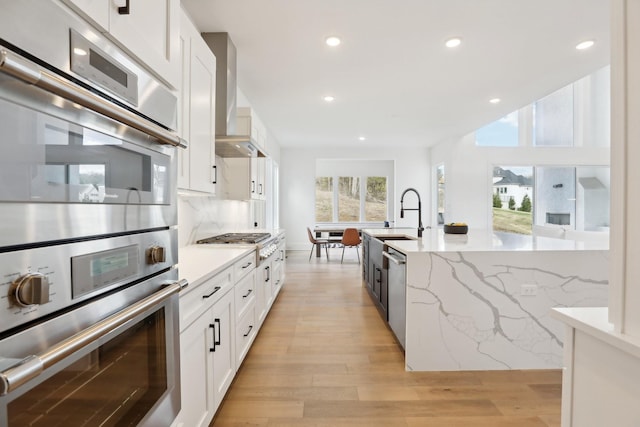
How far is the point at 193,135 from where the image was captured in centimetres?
210

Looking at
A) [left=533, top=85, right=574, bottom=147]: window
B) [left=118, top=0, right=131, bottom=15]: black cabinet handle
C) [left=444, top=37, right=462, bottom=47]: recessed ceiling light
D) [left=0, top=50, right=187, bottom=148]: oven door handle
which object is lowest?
[left=0, top=50, right=187, bottom=148]: oven door handle

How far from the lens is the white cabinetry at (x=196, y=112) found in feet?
6.42

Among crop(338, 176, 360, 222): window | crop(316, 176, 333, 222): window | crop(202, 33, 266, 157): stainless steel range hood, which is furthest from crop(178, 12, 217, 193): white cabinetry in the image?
crop(338, 176, 360, 222): window

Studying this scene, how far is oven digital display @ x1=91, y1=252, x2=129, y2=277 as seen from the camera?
80cm

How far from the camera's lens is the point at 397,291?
8.85ft

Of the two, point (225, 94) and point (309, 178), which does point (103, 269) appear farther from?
point (309, 178)

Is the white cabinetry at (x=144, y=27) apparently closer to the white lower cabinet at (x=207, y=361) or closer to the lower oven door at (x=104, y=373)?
the lower oven door at (x=104, y=373)

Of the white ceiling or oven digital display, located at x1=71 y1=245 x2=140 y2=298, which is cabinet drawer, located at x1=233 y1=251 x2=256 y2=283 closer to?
oven digital display, located at x1=71 y1=245 x2=140 y2=298

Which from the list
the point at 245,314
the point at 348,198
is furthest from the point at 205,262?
the point at 348,198

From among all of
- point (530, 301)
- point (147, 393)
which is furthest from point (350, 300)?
point (147, 393)

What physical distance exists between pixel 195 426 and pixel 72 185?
1208 millimetres

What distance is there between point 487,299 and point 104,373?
7.60ft

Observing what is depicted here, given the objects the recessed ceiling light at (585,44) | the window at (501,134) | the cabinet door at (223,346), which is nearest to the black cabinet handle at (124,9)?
the cabinet door at (223,346)

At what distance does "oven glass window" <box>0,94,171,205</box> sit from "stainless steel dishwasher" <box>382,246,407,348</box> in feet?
6.32
